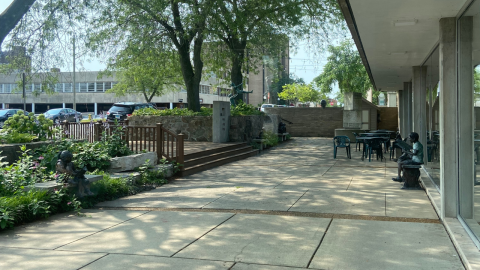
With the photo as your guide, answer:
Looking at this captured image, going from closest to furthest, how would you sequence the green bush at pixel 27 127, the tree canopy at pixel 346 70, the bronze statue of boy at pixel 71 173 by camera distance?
the bronze statue of boy at pixel 71 173 < the green bush at pixel 27 127 < the tree canopy at pixel 346 70

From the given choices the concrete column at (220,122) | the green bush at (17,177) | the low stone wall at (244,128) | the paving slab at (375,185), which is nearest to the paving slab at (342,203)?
the paving slab at (375,185)

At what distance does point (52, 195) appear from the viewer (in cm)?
736

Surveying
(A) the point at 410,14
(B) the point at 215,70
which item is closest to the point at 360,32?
(A) the point at 410,14

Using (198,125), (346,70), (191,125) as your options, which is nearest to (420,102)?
(198,125)

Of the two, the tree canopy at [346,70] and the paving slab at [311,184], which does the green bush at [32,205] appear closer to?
the paving slab at [311,184]

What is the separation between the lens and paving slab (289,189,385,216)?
725cm

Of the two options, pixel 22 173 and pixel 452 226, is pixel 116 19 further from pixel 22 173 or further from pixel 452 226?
pixel 452 226

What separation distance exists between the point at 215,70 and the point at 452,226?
69.1ft

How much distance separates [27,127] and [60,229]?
4693 millimetres

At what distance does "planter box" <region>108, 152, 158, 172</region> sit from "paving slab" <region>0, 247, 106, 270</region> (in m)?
4.73

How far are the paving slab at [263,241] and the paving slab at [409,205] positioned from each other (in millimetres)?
1387

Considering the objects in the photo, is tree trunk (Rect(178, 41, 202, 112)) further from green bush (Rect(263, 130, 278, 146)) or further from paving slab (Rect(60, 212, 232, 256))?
paving slab (Rect(60, 212, 232, 256))

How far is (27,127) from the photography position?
1014 cm

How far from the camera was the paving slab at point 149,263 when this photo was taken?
15.2 ft
